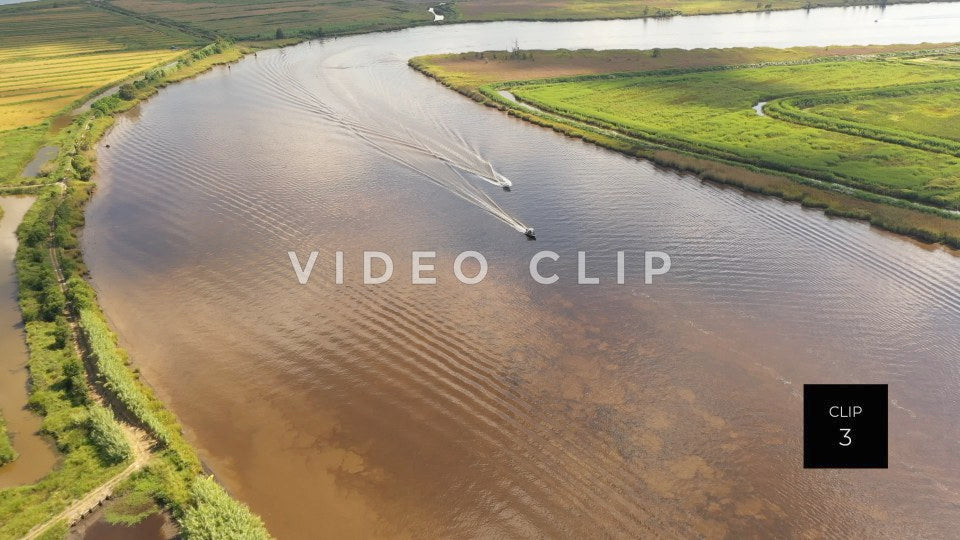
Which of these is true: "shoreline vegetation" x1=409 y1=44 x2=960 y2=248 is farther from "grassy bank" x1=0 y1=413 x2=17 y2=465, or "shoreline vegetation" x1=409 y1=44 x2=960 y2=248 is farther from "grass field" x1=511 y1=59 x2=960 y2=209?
"grassy bank" x1=0 y1=413 x2=17 y2=465

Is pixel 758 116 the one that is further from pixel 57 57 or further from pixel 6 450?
pixel 57 57

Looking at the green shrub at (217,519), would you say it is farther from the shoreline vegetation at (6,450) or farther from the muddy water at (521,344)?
the shoreline vegetation at (6,450)

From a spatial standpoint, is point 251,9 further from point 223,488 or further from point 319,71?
point 223,488

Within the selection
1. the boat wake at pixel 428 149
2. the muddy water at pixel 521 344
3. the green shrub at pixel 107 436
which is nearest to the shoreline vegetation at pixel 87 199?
the green shrub at pixel 107 436

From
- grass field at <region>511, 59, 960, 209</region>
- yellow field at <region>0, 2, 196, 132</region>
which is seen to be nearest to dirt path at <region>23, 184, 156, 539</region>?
grass field at <region>511, 59, 960, 209</region>

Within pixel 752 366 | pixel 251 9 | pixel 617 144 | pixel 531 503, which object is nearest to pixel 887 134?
pixel 617 144
